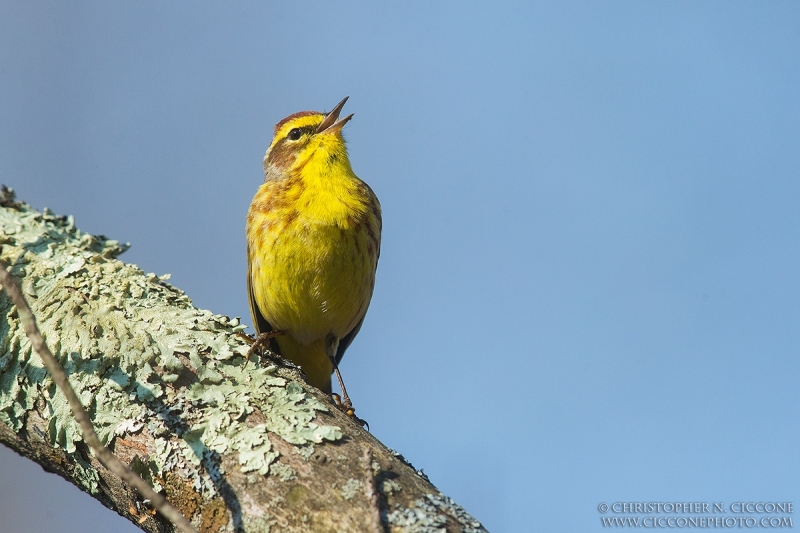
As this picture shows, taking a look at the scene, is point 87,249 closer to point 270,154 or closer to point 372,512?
point 270,154

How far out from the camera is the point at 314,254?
509cm

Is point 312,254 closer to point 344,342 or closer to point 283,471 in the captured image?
point 344,342

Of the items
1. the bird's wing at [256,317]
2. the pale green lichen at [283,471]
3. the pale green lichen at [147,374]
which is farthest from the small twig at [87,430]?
the bird's wing at [256,317]

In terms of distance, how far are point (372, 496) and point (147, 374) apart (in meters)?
1.37

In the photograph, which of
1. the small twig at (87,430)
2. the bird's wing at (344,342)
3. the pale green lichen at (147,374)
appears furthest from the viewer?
the bird's wing at (344,342)

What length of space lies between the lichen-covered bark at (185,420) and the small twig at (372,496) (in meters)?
0.01

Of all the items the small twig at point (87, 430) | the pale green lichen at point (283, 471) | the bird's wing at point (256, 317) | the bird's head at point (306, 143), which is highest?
the bird's head at point (306, 143)

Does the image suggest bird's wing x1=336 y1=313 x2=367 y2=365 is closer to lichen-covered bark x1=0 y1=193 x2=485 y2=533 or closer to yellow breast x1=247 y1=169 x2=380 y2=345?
yellow breast x1=247 y1=169 x2=380 y2=345

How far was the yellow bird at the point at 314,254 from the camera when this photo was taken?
16.8 feet

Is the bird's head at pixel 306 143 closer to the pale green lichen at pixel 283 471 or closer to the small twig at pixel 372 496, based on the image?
the pale green lichen at pixel 283 471

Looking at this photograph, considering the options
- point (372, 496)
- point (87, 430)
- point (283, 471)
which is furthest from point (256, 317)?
point (87, 430)

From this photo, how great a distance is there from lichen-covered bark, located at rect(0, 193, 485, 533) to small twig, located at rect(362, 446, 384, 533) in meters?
0.01

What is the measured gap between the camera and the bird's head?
583 centimetres

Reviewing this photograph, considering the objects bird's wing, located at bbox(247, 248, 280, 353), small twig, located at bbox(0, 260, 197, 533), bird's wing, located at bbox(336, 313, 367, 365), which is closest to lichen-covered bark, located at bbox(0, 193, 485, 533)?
small twig, located at bbox(0, 260, 197, 533)
